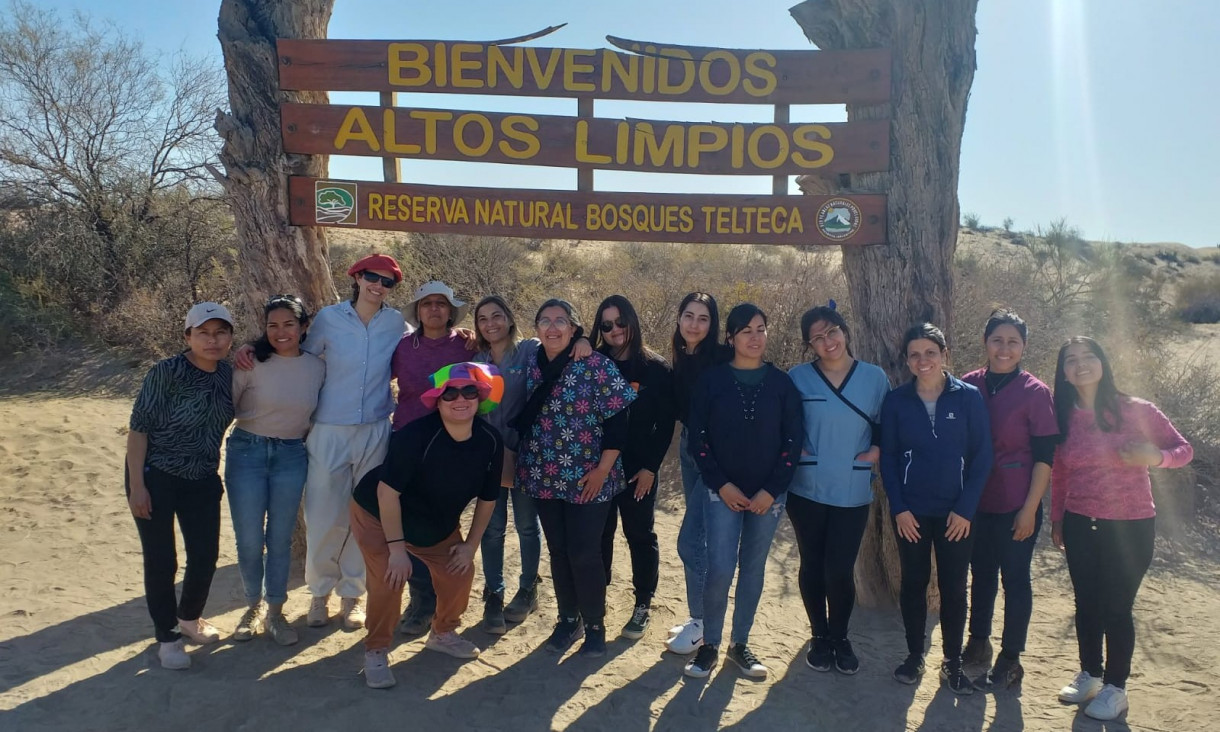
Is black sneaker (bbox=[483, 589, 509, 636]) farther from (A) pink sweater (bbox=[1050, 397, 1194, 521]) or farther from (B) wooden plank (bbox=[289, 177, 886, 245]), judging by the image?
(A) pink sweater (bbox=[1050, 397, 1194, 521])

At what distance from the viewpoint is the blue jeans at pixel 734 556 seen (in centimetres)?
351

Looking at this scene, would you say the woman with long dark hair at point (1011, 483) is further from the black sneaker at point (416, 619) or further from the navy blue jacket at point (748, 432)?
the black sneaker at point (416, 619)

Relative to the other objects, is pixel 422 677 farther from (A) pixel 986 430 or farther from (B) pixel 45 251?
(B) pixel 45 251

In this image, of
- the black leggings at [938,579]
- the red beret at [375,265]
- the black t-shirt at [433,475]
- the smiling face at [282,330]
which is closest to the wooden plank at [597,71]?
the red beret at [375,265]

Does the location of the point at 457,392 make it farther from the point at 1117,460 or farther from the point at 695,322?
the point at 1117,460

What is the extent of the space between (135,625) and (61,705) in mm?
861

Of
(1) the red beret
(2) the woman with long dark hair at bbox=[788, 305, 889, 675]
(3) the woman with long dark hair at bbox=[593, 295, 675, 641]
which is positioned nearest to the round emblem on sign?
(2) the woman with long dark hair at bbox=[788, 305, 889, 675]

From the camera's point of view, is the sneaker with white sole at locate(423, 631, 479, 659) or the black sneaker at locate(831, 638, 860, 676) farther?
the sneaker with white sole at locate(423, 631, 479, 659)

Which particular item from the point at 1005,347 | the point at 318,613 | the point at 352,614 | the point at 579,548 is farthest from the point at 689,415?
the point at 318,613

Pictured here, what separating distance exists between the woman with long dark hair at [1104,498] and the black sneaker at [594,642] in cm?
215

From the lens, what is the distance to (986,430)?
3.33 meters

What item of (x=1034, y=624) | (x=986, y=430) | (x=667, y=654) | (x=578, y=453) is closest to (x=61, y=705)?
(x=578, y=453)

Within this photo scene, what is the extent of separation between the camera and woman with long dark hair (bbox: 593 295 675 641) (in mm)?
3715

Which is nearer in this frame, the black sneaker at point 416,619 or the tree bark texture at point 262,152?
the black sneaker at point 416,619
